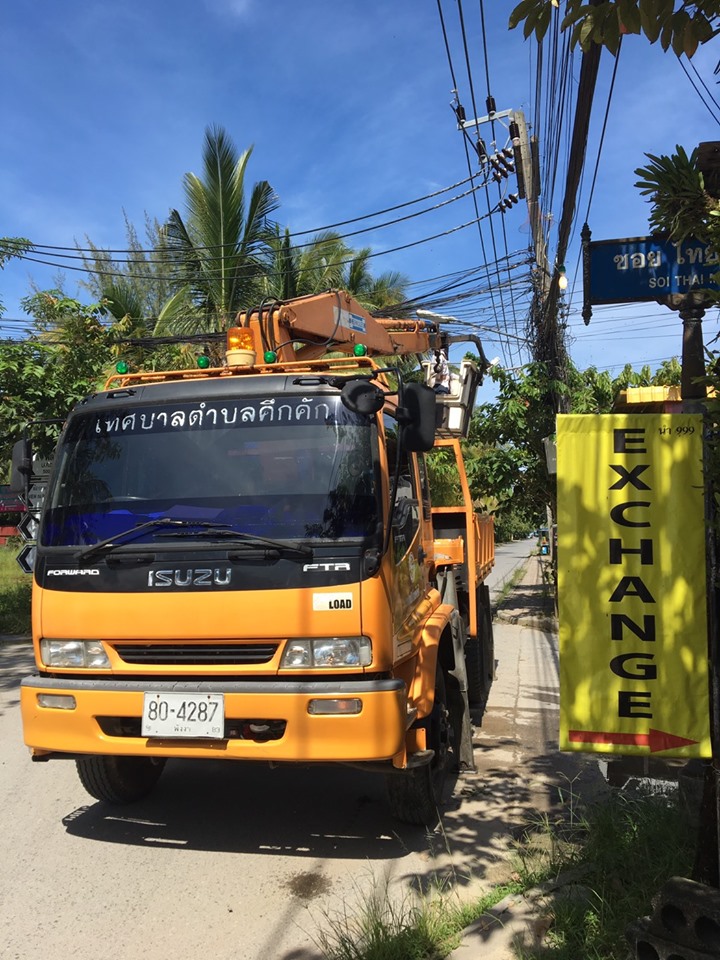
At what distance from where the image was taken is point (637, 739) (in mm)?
2961

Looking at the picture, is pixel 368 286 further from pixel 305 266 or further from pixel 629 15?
pixel 629 15

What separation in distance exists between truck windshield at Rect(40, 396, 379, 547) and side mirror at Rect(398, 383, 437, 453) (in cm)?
20

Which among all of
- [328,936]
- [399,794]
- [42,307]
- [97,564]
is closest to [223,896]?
[328,936]

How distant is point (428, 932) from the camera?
2.98 meters

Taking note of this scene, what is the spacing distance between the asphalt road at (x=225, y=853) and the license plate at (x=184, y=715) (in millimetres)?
750

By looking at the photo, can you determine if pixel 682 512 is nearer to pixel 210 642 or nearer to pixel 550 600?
pixel 210 642

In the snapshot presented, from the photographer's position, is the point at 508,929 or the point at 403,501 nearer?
the point at 508,929

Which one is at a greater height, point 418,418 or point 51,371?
point 51,371

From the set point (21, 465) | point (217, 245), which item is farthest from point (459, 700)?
point (217, 245)

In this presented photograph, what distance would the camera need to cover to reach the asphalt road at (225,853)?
10.7 feet

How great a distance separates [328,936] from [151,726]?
3.91ft

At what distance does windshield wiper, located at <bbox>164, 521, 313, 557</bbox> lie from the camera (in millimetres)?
3539

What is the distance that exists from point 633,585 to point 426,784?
176 cm

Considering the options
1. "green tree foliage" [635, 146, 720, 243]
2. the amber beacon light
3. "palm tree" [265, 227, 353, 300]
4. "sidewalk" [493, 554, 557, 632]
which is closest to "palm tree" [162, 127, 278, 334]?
"palm tree" [265, 227, 353, 300]
